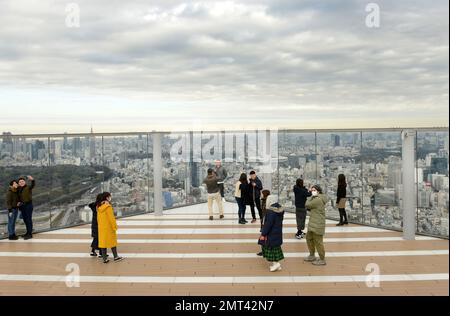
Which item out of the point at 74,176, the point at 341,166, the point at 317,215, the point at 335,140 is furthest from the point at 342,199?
the point at 74,176

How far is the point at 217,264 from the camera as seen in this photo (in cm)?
880

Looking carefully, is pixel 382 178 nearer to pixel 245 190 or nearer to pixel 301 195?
pixel 301 195

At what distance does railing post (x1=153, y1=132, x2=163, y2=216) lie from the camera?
13508 mm

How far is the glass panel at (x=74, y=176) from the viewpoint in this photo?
12.0 m

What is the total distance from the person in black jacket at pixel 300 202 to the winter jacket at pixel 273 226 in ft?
7.87

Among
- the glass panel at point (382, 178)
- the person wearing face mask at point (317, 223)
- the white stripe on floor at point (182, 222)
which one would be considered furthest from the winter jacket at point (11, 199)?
the glass panel at point (382, 178)

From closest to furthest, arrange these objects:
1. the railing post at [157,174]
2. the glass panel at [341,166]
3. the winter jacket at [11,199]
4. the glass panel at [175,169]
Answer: the winter jacket at [11,199], the glass panel at [341,166], the railing post at [157,174], the glass panel at [175,169]

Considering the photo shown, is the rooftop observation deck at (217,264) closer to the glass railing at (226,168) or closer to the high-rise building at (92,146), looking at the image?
the glass railing at (226,168)

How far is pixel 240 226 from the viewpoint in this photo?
483 inches

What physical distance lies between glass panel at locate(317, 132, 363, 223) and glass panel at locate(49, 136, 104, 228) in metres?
6.15

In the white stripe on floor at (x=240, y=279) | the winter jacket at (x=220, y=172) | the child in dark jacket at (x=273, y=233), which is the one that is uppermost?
the winter jacket at (x=220, y=172)

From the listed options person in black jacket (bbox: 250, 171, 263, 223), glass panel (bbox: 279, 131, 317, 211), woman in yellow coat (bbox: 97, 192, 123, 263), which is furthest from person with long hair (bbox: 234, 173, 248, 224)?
woman in yellow coat (bbox: 97, 192, 123, 263)
